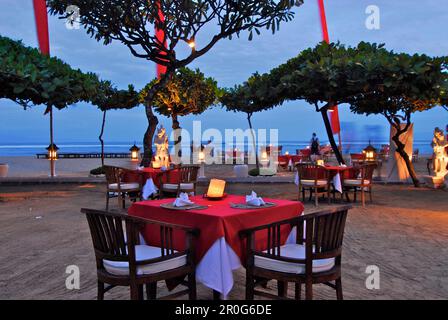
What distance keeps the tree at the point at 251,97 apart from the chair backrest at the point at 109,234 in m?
7.82

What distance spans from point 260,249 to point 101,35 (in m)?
7.71

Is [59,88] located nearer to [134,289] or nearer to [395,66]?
[134,289]

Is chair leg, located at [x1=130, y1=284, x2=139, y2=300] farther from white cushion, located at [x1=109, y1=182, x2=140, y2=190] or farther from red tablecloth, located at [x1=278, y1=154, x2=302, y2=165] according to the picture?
red tablecloth, located at [x1=278, y1=154, x2=302, y2=165]

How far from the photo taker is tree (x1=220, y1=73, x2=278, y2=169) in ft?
32.8

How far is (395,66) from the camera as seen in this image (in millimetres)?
7551

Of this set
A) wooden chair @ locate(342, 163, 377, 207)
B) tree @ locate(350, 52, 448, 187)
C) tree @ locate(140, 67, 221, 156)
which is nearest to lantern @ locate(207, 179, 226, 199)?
wooden chair @ locate(342, 163, 377, 207)

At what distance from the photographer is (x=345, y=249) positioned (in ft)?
14.6

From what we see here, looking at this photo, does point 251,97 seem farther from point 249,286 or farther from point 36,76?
point 249,286

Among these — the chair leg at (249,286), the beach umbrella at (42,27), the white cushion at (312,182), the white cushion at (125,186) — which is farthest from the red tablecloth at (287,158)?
the chair leg at (249,286)

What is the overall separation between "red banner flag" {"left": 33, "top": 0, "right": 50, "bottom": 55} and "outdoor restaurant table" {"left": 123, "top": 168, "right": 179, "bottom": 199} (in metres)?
7.16

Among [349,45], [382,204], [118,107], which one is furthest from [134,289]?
[118,107]

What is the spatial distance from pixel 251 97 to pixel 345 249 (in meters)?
6.96

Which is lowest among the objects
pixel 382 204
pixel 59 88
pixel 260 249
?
pixel 382 204
